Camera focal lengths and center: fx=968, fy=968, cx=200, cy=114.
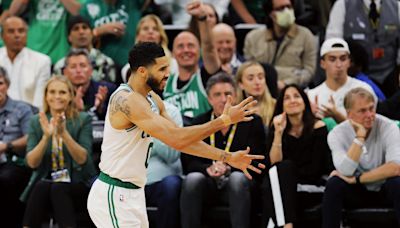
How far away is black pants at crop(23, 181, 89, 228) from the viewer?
870 cm

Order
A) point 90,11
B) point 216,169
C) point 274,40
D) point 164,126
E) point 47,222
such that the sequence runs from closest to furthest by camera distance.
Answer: point 164,126 → point 216,169 → point 47,222 → point 274,40 → point 90,11

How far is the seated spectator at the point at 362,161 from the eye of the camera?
8297 mm

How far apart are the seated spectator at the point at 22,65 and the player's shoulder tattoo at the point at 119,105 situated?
4032mm

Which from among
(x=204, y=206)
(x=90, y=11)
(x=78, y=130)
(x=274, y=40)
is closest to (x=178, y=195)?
(x=204, y=206)

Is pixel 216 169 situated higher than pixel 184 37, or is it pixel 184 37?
pixel 184 37

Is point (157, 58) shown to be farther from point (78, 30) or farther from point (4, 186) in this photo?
point (78, 30)

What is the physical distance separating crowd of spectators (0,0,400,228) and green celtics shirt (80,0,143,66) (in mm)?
14

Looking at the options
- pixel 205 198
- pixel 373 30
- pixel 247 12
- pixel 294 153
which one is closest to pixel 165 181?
pixel 205 198

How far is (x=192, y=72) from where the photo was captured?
386 inches

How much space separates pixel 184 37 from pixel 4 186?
232 cm

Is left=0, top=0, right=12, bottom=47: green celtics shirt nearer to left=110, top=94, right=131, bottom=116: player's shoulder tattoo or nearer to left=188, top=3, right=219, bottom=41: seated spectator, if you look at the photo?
left=188, top=3, right=219, bottom=41: seated spectator

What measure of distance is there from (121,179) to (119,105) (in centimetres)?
51

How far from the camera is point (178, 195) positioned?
8648 mm

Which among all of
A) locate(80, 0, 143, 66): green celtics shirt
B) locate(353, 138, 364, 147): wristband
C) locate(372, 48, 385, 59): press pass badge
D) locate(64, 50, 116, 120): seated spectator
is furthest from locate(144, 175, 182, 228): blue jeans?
locate(372, 48, 385, 59): press pass badge
